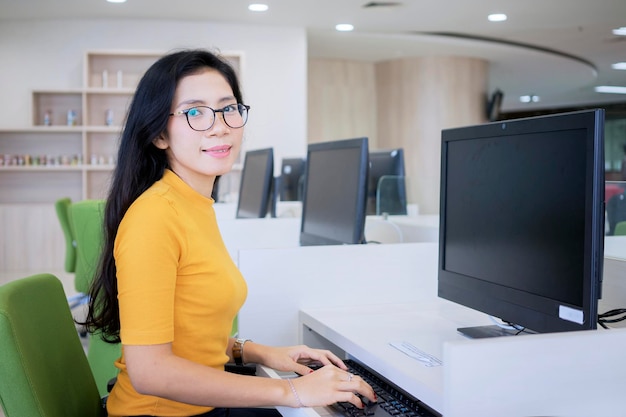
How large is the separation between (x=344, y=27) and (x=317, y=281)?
6926 millimetres

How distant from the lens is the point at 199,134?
4.66 feet

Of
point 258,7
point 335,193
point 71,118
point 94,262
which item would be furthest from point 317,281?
point 71,118

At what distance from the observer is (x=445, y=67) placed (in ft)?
34.1

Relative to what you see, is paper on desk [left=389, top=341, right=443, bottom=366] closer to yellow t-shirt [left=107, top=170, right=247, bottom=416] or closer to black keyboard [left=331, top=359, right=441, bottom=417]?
black keyboard [left=331, top=359, right=441, bottom=417]

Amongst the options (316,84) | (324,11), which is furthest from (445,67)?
(324,11)

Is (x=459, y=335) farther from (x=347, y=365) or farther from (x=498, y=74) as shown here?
(x=498, y=74)

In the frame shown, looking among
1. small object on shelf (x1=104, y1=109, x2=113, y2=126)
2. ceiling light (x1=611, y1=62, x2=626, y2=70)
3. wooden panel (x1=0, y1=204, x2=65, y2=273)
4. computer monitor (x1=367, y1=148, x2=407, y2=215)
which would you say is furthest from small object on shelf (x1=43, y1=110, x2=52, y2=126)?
ceiling light (x1=611, y1=62, x2=626, y2=70)

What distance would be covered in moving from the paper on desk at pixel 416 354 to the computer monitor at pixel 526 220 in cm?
20

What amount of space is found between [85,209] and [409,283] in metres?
2.12

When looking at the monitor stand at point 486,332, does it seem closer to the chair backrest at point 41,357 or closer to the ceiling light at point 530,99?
the chair backrest at point 41,357

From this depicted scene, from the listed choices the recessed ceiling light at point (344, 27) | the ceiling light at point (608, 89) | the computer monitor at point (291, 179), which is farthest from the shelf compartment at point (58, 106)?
the ceiling light at point (608, 89)

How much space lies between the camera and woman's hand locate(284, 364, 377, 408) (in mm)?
1225

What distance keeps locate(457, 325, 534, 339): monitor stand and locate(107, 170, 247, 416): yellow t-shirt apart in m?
0.55

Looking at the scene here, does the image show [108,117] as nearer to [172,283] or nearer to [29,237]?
[29,237]
